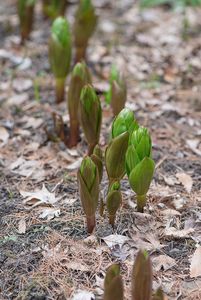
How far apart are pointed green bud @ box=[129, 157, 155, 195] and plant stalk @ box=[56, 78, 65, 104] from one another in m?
1.15

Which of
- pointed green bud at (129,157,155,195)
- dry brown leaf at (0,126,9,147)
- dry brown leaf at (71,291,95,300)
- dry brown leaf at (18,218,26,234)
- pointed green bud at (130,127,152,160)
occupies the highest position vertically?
pointed green bud at (130,127,152,160)

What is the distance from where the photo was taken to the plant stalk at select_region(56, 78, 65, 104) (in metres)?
3.08

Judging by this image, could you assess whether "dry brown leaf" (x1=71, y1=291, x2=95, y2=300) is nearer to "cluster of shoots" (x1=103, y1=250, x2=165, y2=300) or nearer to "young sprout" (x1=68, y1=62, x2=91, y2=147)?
"cluster of shoots" (x1=103, y1=250, x2=165, y2=300)

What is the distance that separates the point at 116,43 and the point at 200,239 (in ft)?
6.92

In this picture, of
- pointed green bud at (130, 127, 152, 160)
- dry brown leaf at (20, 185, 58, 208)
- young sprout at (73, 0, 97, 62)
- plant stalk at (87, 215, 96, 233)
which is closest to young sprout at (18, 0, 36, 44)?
young sprout at (73, 0, 97, 62)

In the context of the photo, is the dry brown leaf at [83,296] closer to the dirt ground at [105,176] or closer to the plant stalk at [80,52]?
the dirt ground at [105,176]

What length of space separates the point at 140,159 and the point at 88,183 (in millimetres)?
233

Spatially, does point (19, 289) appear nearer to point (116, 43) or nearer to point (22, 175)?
point (22, 175)

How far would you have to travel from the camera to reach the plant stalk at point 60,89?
3.08 metres

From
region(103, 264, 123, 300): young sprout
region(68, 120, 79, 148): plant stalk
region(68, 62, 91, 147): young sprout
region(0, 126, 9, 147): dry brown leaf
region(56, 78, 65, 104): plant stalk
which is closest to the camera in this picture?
region(103, 264, 123, 300): young sprout

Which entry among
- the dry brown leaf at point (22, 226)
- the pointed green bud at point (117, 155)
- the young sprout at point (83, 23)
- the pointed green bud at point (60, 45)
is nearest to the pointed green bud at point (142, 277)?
the pointed green bud at point (117, 155)

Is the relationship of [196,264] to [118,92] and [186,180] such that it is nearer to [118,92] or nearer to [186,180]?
[186,180]

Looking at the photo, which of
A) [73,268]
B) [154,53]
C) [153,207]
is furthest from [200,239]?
[154,53]

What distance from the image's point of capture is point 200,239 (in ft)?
7.24
